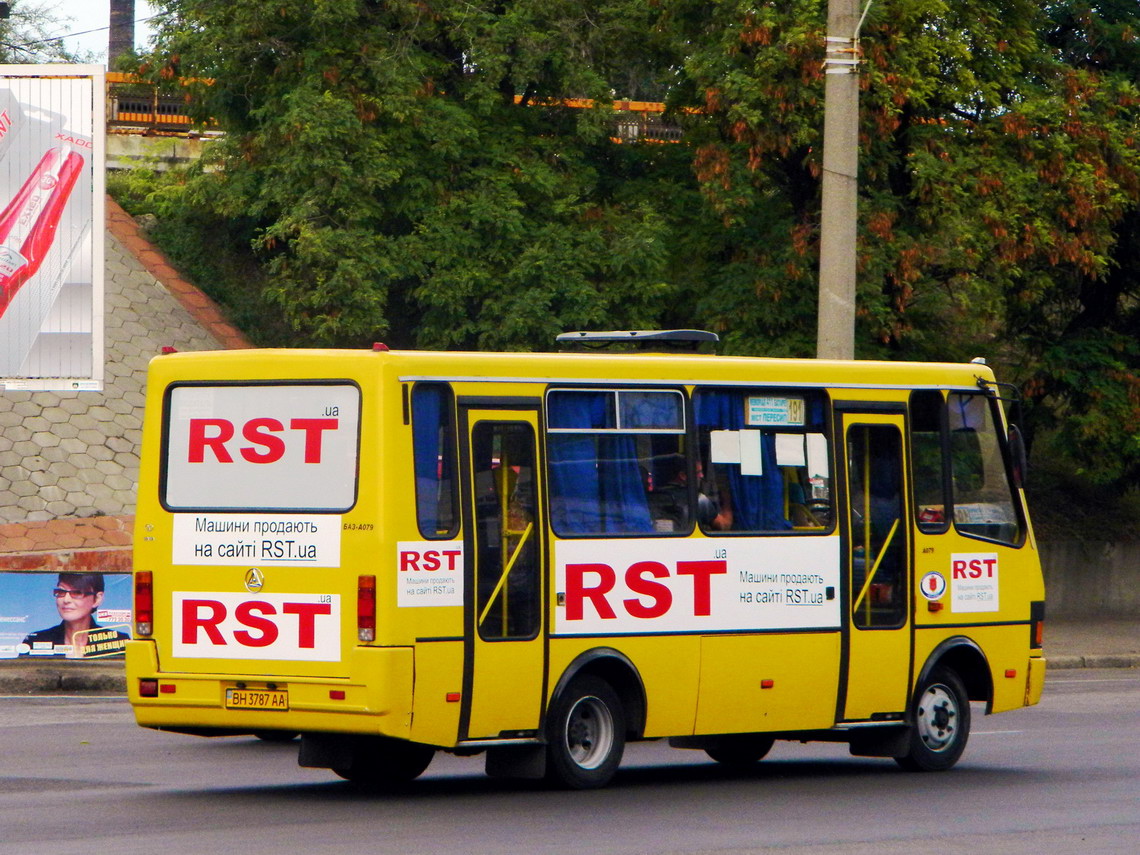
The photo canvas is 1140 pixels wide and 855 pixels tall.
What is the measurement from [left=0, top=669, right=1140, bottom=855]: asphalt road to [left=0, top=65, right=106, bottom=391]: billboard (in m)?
10.0

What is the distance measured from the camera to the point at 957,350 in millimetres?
27500

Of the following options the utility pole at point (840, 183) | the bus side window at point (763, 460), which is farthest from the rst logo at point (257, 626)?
the utility pole at point (840, 183)

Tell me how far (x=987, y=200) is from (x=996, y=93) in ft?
5.35

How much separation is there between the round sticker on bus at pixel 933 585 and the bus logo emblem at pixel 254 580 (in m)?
4.62

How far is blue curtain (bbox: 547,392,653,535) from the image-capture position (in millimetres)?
10648

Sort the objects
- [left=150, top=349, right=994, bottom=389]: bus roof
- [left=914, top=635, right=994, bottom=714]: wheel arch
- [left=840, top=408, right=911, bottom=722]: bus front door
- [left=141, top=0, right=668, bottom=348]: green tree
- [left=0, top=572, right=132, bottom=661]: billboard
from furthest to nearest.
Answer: [left=141, top=0, right=668, bottom=348]: green tree → [left=0, top=572, right=132, bottom=661]: billboard → [left=914, top=635, right=994, bottom=714]: wheel arch → [left=840, top=408, right=911, bottom=722]: bus front door → [left=150, top=349, right=994, bottom=389]: bus roof

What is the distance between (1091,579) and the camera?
3103 centimetres

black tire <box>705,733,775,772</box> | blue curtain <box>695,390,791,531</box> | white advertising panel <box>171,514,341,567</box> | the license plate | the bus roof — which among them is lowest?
black tire <box>705,733,775,772</box>

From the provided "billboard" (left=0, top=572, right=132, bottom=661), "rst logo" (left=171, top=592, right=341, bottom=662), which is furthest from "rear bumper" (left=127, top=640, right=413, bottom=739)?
"billboard" (left=0, top=572, right=132, bottom=661)

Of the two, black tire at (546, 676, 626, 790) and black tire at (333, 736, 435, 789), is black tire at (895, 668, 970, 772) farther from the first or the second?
black tire at (333, 736, 435, 789)

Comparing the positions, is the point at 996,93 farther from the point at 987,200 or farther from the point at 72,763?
the point at 72,763

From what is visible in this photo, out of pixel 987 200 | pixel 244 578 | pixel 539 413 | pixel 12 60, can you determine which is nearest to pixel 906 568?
pixel 539 413

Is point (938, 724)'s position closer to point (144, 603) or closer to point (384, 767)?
point (384, 767)

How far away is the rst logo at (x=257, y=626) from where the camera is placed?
990cm
